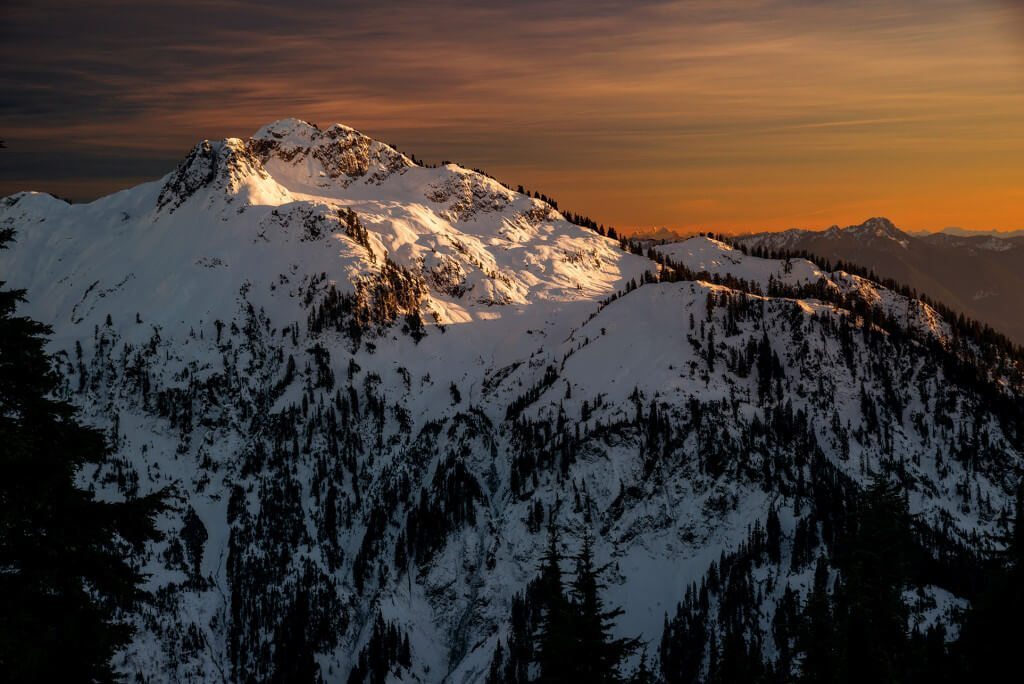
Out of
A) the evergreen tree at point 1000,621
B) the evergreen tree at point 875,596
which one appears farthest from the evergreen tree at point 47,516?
the evergreen tree at point 875,596

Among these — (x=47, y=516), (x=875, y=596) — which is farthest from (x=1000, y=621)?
(x=47, y=516)

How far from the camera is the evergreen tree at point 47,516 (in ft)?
90.2

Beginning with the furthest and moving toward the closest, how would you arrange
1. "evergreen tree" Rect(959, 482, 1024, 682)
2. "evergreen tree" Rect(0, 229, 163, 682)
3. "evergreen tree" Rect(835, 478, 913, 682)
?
"evergreen tree" Rect(835, 478, 913, 682) → "evergreen tree" Rect(959, 482, 1024, 682) → "evergreen tree" Rect(0, 229, 163, 682)

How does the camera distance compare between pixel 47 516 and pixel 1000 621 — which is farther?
pixel 1000 621

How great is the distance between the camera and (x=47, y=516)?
28.3m

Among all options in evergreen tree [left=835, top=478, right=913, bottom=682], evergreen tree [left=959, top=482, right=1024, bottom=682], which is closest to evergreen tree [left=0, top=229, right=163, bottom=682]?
evergreen tree [left=959, top=482, right=1024, bottom=682]

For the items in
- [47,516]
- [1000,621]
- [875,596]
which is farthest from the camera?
[875,596]

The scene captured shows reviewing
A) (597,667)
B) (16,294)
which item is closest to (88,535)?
(16,294)

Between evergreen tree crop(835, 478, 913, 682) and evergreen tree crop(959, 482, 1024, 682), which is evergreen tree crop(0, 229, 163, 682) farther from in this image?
evergreen tree crop(835, 478, 913, 682)

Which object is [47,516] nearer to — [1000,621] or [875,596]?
[1000,621]

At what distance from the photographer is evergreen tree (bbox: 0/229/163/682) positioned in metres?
27.5

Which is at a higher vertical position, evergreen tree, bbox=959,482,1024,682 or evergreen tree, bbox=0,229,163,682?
evergreen tree, bbox=0,229,163,682

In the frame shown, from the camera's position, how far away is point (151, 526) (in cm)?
2934

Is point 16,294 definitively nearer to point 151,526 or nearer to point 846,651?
point 151,526
